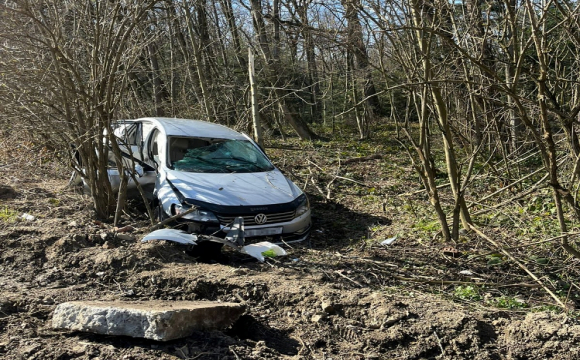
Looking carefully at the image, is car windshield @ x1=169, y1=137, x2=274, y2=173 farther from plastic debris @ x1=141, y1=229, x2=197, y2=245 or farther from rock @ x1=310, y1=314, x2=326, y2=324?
rock @ x1=310, y1=314, x2=326, y2=324

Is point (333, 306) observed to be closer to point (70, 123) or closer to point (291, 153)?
point (70, 123)

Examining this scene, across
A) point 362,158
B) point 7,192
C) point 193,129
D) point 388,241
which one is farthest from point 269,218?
point 362,158

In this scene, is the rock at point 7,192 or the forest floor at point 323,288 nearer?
the forest floor at point 323,288

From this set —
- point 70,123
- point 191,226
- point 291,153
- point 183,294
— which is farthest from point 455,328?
point 291,153

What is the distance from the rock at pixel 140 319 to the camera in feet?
11.7

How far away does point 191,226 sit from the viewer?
6.84 m

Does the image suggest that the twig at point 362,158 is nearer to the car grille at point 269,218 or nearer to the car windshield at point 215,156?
the car windshield at point 215,156

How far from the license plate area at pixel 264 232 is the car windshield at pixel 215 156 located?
1387mm

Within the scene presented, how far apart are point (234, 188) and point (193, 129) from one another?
6.46 feet

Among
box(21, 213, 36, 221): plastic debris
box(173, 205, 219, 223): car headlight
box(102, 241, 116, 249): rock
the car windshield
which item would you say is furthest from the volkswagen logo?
box(21, 213, 36, 221): plastic debris

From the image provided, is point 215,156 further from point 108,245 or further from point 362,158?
point 362,158

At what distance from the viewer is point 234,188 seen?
7.34 metres

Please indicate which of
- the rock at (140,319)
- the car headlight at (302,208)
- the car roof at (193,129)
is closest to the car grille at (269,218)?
the car headlight at (302,208)

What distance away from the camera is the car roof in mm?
8594
